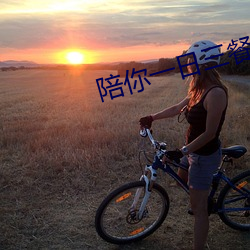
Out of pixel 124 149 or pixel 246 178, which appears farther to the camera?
pixel 124 149

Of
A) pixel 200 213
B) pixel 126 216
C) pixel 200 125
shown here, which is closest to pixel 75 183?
pixel 126 216

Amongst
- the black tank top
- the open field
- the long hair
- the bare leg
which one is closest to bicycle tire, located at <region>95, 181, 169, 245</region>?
the open field

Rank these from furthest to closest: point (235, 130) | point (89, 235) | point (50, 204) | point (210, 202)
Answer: point (235, 130)
point (50, 204)
point (89, 235)
point (210, 202)

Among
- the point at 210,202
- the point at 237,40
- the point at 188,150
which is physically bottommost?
the point at 210,202

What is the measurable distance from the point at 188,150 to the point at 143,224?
59.5 inches

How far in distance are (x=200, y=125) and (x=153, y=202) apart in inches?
52.9

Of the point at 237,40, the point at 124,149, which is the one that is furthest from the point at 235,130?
the point at 237,40

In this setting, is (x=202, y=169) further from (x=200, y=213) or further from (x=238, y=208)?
(x=238, y=208)

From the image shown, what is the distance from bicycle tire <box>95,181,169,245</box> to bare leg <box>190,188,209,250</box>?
541 millimetres

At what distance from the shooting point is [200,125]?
3.36 metres

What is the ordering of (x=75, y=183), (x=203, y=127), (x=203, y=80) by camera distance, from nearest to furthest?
(x=203, y=80) < (x=203, y=127) < (x=75, y=183)

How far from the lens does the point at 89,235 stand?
4.32 m

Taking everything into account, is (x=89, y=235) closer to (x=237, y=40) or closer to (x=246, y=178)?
(x=246, y=178)

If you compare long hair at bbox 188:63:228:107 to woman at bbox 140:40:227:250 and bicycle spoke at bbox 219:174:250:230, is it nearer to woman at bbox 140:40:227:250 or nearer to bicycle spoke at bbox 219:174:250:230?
woman at bbox 140:40:227:250
